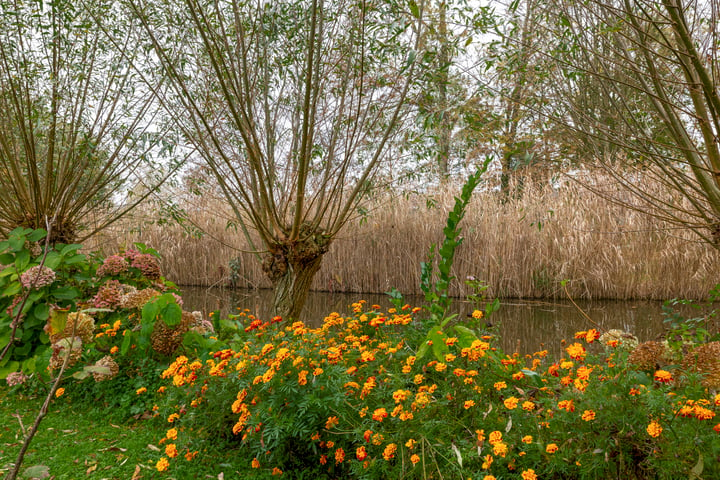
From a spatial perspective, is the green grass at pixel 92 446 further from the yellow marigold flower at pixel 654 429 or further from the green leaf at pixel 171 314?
the yellow marigold flower at pixel 654 429

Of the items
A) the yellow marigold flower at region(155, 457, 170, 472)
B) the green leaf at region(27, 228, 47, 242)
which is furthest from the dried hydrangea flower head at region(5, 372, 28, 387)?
the yellow marigold flower at region(155, 457, 170, 472)

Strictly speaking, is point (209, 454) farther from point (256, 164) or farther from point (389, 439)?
point (256, 164)

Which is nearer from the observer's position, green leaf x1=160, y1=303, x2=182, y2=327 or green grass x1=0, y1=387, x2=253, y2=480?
green grass x1=0, y1=387, x2=253, y2=480

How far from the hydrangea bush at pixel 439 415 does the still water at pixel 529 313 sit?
4.76 feet

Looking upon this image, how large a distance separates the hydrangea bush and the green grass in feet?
0.20

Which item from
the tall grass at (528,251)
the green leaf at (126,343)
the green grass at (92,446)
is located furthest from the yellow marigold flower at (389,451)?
the tall grass at (528,251)

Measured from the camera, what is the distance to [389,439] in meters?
1.49

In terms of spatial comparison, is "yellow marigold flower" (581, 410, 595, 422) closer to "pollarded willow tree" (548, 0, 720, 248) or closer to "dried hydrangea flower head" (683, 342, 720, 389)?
"dried hydrangea flower head" (683, 342, 720, 389)

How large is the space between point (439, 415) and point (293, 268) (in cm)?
183

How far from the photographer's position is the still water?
4023 millimetres

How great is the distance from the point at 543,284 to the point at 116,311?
5.33m

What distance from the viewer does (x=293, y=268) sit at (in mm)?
3248

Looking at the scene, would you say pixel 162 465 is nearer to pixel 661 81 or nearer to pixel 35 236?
pixel 35 236

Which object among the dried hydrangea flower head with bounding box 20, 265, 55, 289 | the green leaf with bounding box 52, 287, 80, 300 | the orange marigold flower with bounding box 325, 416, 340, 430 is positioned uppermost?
the dried hydrangea flower head with bounding box 20, 265, 55, 289
